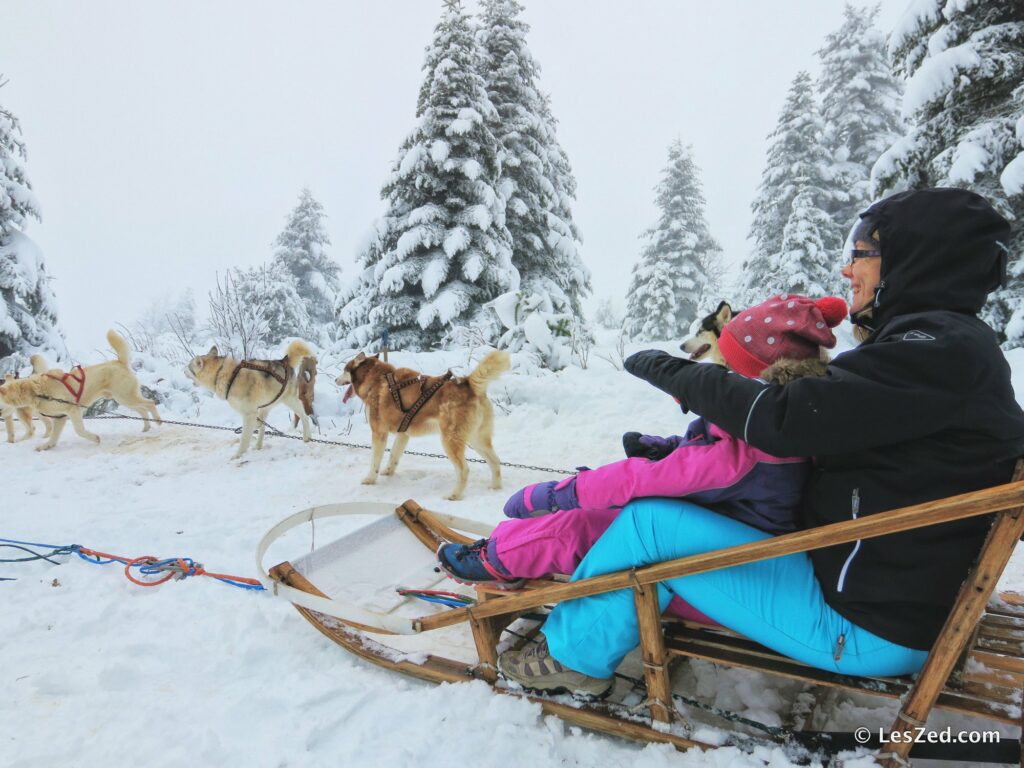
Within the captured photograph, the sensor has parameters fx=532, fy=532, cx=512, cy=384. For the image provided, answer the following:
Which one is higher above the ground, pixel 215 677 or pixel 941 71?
pixel 941 71

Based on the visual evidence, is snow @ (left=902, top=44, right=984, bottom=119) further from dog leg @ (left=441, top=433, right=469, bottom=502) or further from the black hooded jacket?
the black hooded jacket

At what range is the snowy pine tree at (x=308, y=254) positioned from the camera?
23141 mm

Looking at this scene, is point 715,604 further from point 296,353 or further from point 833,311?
point 296,353

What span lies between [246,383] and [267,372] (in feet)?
0.99

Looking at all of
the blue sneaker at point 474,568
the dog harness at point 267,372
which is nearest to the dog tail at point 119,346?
the dog harness at point 267,372

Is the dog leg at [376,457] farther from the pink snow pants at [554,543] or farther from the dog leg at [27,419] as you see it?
the dog leg at [27,419]

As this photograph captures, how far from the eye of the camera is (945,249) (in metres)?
1.44

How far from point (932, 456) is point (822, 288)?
58.6ft

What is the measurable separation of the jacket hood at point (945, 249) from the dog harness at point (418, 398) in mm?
4079

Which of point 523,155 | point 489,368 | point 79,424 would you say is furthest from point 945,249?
point 523,155

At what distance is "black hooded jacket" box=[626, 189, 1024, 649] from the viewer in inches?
52.5

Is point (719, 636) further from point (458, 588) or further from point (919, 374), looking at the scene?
point (458, 588)

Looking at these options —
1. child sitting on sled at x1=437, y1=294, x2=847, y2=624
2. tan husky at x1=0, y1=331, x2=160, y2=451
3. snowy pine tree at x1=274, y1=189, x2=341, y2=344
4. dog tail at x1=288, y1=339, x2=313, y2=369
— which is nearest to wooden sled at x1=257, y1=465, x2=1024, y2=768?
child sitting on sled at x1=437, y1=294, x2=847, y2=624

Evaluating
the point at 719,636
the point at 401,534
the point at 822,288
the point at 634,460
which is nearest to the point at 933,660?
the point at 719,636
